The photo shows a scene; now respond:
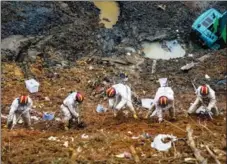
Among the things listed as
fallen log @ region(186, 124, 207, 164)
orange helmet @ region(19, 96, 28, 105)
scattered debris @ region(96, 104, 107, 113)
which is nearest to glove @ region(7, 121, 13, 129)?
orange helmet @ region(19, 96, 28, 105)

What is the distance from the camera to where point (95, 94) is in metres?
14.5

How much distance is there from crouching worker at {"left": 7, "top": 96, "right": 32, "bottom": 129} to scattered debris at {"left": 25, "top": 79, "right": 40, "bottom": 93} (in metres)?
3.01

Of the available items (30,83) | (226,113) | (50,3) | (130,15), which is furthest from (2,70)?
(226,113)

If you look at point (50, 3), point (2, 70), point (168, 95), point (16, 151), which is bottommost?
point (16, 151)

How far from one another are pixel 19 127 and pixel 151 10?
822cm

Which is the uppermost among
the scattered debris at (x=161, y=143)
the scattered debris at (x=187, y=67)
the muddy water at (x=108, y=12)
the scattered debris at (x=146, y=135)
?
the muddy water at (x=108, y=12)

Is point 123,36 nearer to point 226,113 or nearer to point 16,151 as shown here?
point 226,113

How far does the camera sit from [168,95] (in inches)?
438

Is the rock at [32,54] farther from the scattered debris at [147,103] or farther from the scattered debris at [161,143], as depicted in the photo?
the scattered debris at [161,143]

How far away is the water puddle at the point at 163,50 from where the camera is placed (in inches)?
657

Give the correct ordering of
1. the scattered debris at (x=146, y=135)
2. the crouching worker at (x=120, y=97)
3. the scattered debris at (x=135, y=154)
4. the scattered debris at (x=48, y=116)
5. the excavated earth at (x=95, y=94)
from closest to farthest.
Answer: the scattered debris at (x=135, y=154)
the excavated earth at (x=95, y=94)
the scattered debris at (x=146, y=135)
the crouching worker at (x=120, y=97)
the scattered debris at (x=48, y=116)

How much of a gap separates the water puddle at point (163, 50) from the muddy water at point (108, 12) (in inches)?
68.7

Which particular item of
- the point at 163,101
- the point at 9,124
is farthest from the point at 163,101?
→ the point at 9,124

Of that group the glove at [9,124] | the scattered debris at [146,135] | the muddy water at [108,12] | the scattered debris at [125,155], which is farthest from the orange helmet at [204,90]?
the muddy water at [108,12]
